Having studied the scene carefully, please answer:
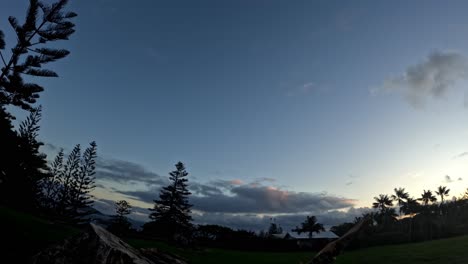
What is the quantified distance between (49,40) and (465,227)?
2425 inches

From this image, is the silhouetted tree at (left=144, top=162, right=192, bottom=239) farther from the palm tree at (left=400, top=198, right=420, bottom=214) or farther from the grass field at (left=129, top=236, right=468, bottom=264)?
the palm tree at (left=400, top=198, right=420, bottom=214)

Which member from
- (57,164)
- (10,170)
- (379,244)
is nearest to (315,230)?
(379,244)

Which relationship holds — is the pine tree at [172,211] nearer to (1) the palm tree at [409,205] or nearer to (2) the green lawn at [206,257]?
(2) the green lawn at [206,257]

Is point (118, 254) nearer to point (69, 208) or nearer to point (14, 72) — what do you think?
point (14, 72)

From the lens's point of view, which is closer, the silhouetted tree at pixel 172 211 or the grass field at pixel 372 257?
the grass field at pixel 372 257

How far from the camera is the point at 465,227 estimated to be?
49.5 metres

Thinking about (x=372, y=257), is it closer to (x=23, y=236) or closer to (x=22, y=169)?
(x=23, y=236)

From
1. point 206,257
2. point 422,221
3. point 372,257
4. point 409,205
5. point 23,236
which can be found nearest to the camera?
point 23,236

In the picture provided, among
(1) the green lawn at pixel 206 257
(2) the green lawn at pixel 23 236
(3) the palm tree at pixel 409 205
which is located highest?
(3) the palm tree at pixel 409 205

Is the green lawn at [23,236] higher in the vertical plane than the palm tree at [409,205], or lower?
lower

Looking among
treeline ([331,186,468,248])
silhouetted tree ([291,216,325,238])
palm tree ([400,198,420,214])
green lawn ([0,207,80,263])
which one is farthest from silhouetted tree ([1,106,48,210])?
palm tree ([400,198,420,214])

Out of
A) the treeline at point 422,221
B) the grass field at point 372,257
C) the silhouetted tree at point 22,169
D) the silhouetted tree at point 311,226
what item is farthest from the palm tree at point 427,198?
the silhouetted tree at point 22,169

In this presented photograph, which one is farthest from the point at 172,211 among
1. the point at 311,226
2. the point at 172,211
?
the point at 311,226

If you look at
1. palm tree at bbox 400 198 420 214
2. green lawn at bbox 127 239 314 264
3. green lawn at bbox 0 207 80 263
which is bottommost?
green lawn at bbox 127 239 314 264
